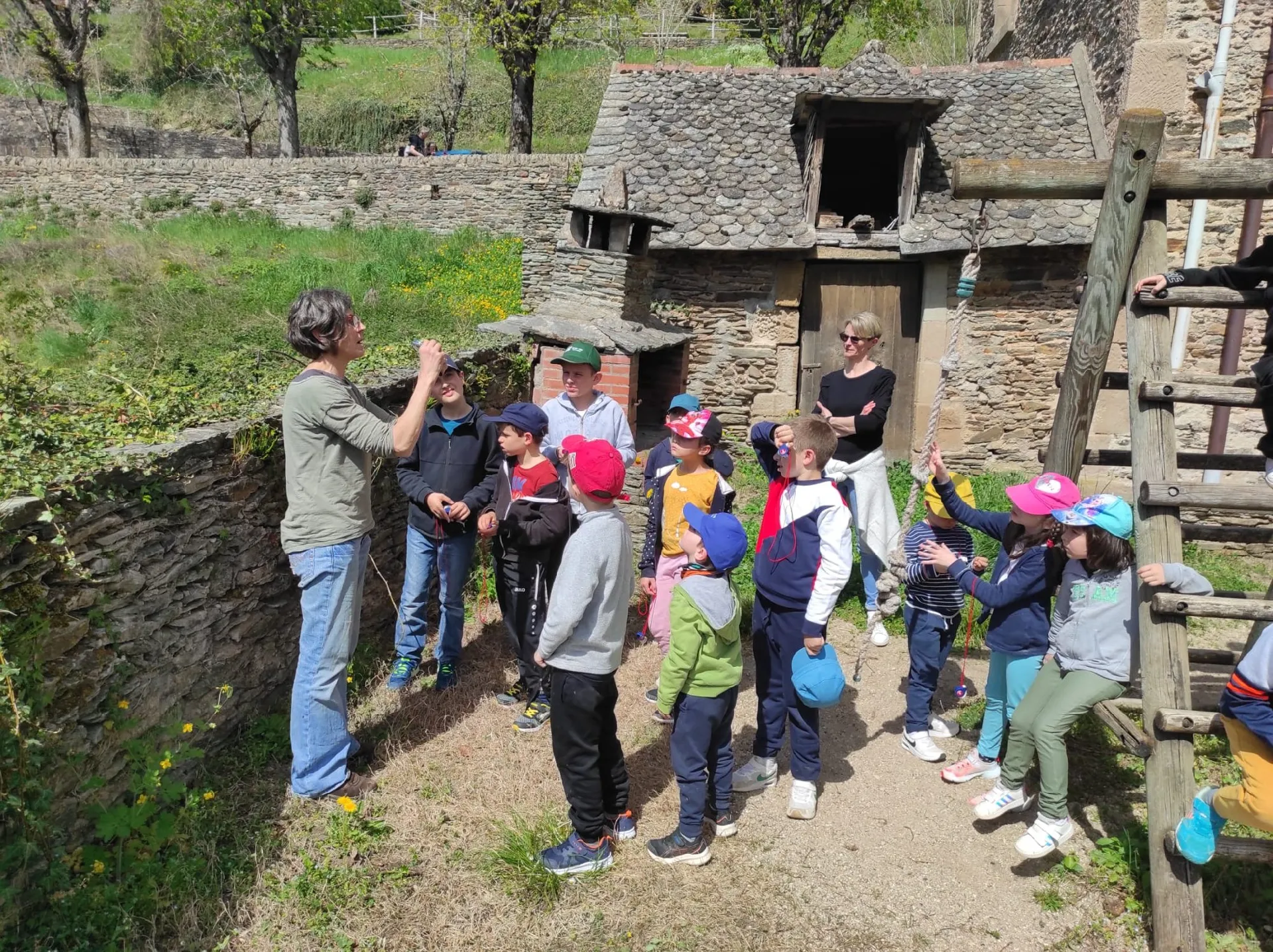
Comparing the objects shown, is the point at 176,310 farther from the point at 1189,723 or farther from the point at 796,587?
the point at 1189,723

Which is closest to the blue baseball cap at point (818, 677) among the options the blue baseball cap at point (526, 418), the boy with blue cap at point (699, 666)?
the boy with blue cap at point (699, 666)

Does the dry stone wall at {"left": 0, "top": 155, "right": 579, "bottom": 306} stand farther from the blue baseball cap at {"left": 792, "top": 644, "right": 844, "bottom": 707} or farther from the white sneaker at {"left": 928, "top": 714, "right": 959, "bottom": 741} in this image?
the blue baseball cap at {"left": 792, "top": 644, "right": 844, "bottom": 707}

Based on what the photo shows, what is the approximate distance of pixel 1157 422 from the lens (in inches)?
131

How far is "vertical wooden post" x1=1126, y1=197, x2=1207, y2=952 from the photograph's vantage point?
2.85 metres

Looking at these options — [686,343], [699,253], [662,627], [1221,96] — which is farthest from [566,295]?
[1221,96]

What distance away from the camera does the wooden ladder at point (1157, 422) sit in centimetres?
288

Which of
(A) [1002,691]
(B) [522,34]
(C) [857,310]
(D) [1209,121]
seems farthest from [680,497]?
(B) [522,34]

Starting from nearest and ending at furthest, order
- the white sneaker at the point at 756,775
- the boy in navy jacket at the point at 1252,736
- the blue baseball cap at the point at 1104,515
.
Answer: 1. the boy in navy jacket at the point at 1252,736
2. the blue baseball cap at the point at 1104,515
3. the white sneaker at the point at 756,775

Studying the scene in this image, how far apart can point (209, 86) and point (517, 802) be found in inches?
1224

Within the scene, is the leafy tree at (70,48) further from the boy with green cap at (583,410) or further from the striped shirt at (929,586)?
the striped shirt at (929,586)

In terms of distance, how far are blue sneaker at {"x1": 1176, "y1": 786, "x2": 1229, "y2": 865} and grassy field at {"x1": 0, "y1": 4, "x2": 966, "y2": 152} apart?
21146 mm

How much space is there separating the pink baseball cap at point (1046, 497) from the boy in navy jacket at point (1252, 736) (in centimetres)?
90

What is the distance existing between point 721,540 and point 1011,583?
1.34 m

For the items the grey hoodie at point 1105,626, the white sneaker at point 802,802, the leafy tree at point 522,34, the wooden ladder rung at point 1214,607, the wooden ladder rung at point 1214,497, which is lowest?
the white sneaker at point 802,802
